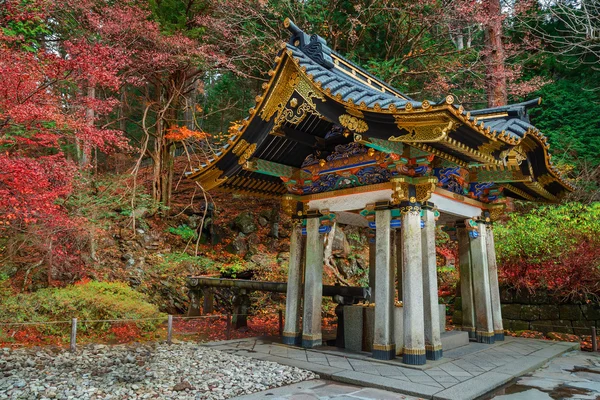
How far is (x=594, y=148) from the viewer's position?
54.1ft

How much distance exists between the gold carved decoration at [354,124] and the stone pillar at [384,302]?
1.42 metres

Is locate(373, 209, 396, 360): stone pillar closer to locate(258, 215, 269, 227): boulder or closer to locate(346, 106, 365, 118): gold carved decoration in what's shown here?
locate(346, 106, 365, 118): gold carved decoration

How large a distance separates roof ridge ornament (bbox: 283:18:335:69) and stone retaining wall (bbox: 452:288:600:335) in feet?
24.8

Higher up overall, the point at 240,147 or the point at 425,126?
the point at 240,147

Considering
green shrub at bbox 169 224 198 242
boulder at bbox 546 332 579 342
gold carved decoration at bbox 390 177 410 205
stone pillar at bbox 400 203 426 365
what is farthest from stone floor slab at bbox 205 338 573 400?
green shrub at bbox 169 224 198 242

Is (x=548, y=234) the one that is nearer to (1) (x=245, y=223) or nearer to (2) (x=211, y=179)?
(2) (x=211, y=179)

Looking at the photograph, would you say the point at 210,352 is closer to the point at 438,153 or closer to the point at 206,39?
the point at 438,153

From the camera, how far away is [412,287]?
19.7ft

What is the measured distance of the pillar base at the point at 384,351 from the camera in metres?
6.11

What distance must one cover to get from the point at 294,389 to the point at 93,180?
1133 cm

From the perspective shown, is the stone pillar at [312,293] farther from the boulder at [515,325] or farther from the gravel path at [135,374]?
the boulder at [515,325]

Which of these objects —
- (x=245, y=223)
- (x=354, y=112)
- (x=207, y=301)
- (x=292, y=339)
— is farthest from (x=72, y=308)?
(x=245, y=223)

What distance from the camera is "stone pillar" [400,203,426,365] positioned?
587 cm

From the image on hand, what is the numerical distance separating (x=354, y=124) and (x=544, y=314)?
736cm
